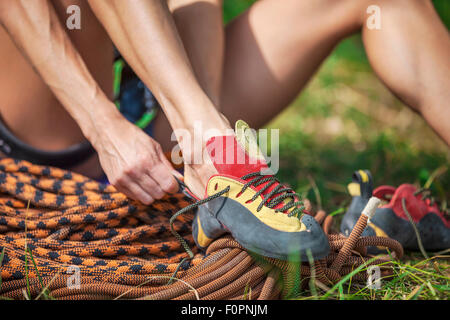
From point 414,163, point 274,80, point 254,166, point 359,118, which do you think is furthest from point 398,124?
point 254,166

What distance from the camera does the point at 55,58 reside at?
980 millimetres

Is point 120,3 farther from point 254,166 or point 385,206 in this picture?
point 385,206

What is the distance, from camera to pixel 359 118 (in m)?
2.36

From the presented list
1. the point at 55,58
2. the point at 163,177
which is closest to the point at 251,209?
the point at 163,177

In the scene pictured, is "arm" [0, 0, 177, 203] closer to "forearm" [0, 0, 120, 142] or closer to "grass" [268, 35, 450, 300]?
"forearm" [0, 0, 120, 142]

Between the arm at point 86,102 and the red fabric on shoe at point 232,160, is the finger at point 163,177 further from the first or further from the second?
the red fabric on shoe at point 232,160

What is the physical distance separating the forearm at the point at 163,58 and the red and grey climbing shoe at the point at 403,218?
15.4 inches

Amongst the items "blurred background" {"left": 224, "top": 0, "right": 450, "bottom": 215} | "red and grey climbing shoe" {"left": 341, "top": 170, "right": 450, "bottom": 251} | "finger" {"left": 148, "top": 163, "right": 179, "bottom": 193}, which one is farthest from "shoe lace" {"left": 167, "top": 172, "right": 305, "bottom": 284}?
"blurred background" {"left": 224, "top": 0, "right": 450, "bottom": 215}

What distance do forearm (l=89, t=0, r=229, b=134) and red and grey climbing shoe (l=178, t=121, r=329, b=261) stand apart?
0.23 feet

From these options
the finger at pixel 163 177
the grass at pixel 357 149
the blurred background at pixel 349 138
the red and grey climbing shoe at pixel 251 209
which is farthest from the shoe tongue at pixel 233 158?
the blurred background at pixel 349 138

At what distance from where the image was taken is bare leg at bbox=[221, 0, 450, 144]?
1.05m

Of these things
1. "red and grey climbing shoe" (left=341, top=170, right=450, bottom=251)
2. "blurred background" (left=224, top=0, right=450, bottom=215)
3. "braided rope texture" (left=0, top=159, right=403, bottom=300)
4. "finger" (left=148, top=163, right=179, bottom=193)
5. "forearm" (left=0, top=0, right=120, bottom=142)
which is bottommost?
"blurred background" (left=224, top=0, right=450, bottom=215)

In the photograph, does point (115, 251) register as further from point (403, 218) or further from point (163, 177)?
point (403, 218)

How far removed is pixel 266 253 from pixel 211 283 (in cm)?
12
